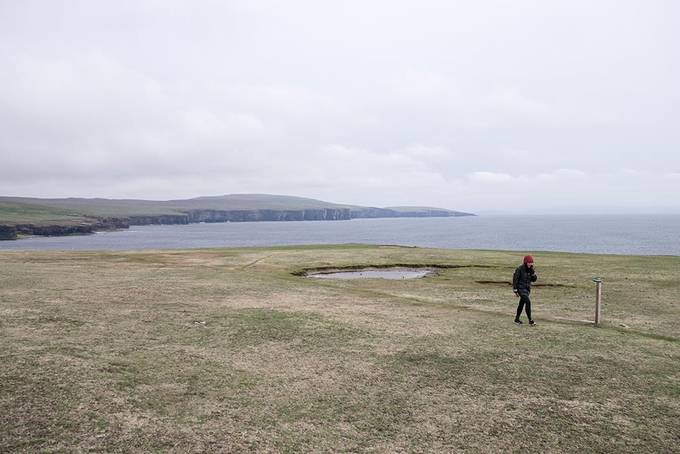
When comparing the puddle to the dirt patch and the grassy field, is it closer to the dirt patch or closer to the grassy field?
the dirt patch

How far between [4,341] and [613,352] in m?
22.4

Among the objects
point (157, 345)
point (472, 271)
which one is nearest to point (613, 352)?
point (157, 345)

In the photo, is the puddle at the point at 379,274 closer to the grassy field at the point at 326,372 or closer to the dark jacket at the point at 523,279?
the grassy field at the point at 326,372

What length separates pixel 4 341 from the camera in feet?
54.6

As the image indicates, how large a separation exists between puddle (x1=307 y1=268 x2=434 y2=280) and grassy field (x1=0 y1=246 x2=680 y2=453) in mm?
14293

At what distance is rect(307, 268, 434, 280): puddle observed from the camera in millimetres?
44656

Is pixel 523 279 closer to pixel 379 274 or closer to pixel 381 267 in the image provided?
pixel 379 274

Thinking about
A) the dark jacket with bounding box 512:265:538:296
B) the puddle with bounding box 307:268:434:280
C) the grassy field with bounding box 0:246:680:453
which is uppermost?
the dark jacket with bounding box 512:265:538:296

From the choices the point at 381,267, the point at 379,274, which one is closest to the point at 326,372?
the point at 379,274

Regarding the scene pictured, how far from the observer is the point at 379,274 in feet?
156

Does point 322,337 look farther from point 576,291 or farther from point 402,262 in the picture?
point 402,262

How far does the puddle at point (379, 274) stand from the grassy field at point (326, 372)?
14.3 meters

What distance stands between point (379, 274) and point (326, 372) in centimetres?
3271

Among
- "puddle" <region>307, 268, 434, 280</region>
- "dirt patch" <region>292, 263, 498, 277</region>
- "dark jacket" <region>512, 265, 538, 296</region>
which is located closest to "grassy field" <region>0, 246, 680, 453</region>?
"dark jacket" <region>512, 265, 538, 296</region>
